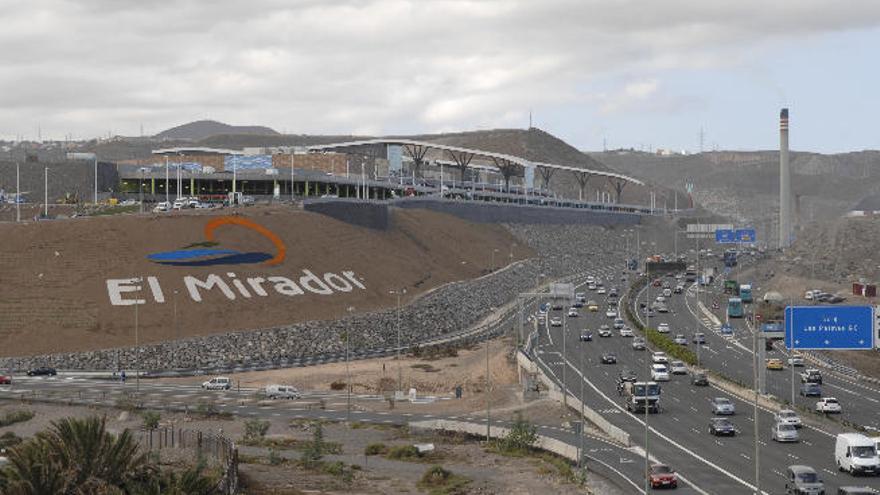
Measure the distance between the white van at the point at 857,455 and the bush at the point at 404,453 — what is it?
75.1ft

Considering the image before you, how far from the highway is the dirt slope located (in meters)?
29.0

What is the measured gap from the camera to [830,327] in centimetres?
7869

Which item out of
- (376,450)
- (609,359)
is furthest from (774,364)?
(376,450)

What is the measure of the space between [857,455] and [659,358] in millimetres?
46478

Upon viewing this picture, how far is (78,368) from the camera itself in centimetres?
11244

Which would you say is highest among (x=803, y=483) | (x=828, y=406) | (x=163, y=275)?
(x=163, y=275)

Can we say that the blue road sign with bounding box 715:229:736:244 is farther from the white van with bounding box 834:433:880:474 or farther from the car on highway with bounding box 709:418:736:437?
the white van with bounding box 834:433:880:474

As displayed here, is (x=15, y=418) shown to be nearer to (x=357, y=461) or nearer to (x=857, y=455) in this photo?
(x=357, y=461)

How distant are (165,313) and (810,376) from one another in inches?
2347

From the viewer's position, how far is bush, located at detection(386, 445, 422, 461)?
71.9 meters

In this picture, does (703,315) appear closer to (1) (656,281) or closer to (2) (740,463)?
(1) (656,281)

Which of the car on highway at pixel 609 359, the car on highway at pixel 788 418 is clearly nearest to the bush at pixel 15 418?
the car on highway at pixel 788 418

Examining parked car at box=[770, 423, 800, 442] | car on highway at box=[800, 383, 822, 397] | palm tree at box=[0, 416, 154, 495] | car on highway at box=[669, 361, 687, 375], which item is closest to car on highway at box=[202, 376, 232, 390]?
car on highway at box=[669, 361, 687, 375]

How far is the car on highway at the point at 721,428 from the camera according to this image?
70.6 metres
